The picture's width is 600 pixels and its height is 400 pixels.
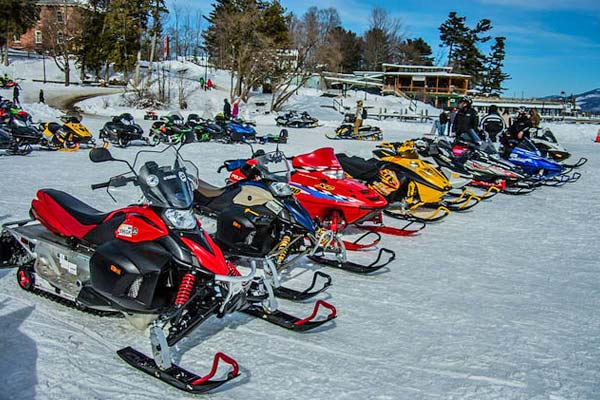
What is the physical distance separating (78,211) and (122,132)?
1044 cm

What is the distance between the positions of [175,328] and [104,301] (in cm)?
58

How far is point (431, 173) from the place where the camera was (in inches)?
295

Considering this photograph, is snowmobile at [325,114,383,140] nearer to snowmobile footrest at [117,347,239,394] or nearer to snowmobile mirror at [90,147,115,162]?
snowmobile mirror at [90,147,115,162]

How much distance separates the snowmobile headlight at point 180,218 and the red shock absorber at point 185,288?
30 cm

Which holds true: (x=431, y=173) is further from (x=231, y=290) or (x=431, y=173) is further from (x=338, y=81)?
(x=338, y=81)

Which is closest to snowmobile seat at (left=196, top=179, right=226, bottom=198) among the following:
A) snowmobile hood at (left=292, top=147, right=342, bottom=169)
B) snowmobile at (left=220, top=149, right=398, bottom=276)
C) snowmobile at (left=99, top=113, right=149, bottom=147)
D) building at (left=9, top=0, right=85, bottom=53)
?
snowmobile at (left=220, top=149, right=398, bottom=276)

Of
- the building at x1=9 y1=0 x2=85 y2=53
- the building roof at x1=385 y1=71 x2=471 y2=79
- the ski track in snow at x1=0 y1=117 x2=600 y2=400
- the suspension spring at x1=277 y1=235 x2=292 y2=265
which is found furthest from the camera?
the building roof at x1=385 y1=71 x2=471 y2=79

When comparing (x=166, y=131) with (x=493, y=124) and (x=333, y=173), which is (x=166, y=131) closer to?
(x=493, y=124)

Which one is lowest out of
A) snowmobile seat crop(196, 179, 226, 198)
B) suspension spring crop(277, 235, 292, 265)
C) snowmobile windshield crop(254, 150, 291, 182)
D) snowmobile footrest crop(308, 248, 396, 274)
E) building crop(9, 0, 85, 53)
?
snowmobile footrest crop(308, 248, 396, 274)

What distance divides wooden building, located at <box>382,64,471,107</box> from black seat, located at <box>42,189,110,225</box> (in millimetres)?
46312

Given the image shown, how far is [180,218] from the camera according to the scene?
327 centimetres

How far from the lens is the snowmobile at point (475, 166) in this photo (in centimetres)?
963

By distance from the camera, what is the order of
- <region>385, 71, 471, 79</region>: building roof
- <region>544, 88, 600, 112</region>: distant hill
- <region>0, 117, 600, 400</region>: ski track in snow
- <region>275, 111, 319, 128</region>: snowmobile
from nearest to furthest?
<region>0, 117, 600, 400</region>: ski track in snow < <region>275, 111, 319, 128</region>: snowmobile < <region>385, 71, 471, 79</region>: building roof < <region>544, 88, 600, 112</region>: distant hill

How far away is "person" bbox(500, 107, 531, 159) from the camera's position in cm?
1127
